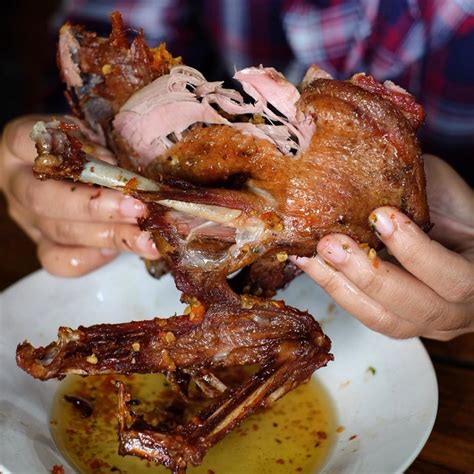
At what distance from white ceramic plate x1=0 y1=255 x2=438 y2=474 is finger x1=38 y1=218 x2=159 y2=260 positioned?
4.2 inches

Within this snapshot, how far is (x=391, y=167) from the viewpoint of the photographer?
127cm

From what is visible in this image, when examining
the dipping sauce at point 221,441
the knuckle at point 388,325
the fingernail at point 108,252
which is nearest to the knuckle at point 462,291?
the knuckle at point 388,325

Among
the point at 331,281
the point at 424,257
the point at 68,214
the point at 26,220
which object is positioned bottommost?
the point at 26,220

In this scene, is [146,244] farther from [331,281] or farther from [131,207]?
[331,281]

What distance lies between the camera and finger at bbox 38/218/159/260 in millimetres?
1584

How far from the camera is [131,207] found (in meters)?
1.51

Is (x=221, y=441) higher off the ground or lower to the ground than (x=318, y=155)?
lower

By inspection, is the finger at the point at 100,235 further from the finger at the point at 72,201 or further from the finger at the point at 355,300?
the finger at the point at 355,300

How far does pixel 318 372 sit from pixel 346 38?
1.20 m

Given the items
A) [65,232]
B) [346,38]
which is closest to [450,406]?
[65,232]

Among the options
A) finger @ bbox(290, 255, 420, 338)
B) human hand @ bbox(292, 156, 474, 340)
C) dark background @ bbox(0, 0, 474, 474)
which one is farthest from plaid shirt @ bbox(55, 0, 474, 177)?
finger @ bbox(290, 255, 420, 338)

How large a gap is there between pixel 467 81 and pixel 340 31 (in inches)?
17.0

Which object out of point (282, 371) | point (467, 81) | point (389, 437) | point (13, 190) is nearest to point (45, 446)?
point (282, 371)

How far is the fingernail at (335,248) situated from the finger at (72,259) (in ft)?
2.27
